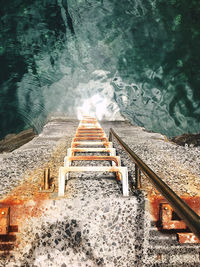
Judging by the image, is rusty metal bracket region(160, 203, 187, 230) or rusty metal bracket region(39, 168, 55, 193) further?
rusty metal bracket region(39, 168, 55, 193)

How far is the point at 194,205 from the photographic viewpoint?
1.83 m

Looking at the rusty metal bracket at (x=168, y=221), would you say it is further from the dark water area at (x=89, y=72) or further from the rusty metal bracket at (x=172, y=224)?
the dark water area at (x=89, y=72)

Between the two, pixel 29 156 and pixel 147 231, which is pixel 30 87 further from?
pixel 147 231

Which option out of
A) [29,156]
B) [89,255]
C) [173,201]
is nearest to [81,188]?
[89,255]

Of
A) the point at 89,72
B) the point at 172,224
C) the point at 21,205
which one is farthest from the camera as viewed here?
the point at 89,72

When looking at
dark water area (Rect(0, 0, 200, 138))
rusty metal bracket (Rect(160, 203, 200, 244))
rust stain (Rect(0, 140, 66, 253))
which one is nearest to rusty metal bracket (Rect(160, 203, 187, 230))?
rusty metal bracket (Rect(160, 203, 200, 244))

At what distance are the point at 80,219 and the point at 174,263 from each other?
3.01 feet

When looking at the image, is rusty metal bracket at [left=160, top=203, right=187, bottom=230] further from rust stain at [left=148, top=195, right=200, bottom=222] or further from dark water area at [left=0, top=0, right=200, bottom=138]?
dark water area at [left=0, top=0, right=200, bottom=138]

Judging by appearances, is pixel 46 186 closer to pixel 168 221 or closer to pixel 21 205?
pixel 21 205

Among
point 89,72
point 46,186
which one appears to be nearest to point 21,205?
point 46,186

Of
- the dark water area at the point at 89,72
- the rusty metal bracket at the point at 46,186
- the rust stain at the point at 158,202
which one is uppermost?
the dark water area at the point at 89,72

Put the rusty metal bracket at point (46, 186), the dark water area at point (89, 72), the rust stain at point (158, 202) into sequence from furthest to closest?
the dark water area at point (89, 72) < the rusty metal bracket at point (46, 186) < the rust stain at point (158, 202)

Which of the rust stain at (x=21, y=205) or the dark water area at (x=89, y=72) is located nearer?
the rust stain at (x=21, y=205)

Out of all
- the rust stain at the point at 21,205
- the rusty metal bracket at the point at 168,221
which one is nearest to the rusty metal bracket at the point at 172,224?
the rusty metal bracket at the point at 168,221
